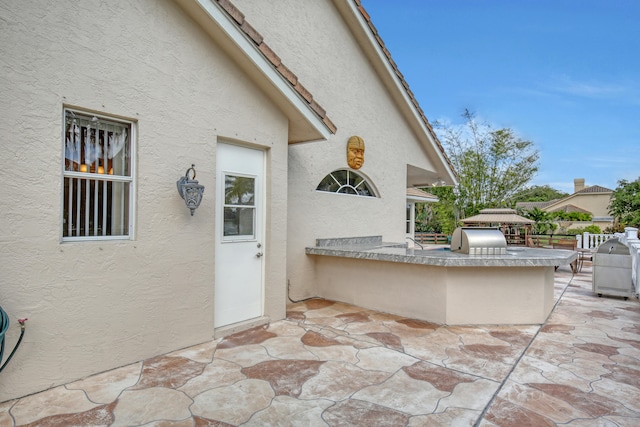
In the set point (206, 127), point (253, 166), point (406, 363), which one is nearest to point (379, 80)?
point (253, 166)

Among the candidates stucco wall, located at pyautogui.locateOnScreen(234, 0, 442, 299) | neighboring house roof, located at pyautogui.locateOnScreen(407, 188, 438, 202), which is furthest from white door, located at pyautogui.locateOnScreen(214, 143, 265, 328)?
neighboring house roof, located at pyautogui.locateOnScreen(407, 188, 438, 202)

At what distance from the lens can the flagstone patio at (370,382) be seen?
3207 millimetres

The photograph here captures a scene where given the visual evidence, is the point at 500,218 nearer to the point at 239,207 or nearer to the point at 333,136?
the point at 333,136

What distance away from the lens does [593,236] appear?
60.4ft

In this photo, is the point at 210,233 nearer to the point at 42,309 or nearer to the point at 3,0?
the point at 42,309

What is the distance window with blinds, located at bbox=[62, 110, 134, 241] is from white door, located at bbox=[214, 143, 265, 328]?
51.3 inches

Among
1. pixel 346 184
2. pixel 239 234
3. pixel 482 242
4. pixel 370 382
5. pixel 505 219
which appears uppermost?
pixel 346 184

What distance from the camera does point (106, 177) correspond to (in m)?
4.19

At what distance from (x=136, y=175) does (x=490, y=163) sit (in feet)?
89.2

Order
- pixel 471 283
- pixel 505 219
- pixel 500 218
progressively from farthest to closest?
pixel 500 218
pixel 505 219
pixel 471 283

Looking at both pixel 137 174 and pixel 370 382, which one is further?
pixel 137 174

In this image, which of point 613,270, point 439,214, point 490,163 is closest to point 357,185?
point 613,270

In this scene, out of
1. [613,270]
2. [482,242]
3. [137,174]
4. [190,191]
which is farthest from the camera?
[613,270]

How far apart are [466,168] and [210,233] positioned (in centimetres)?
2539
